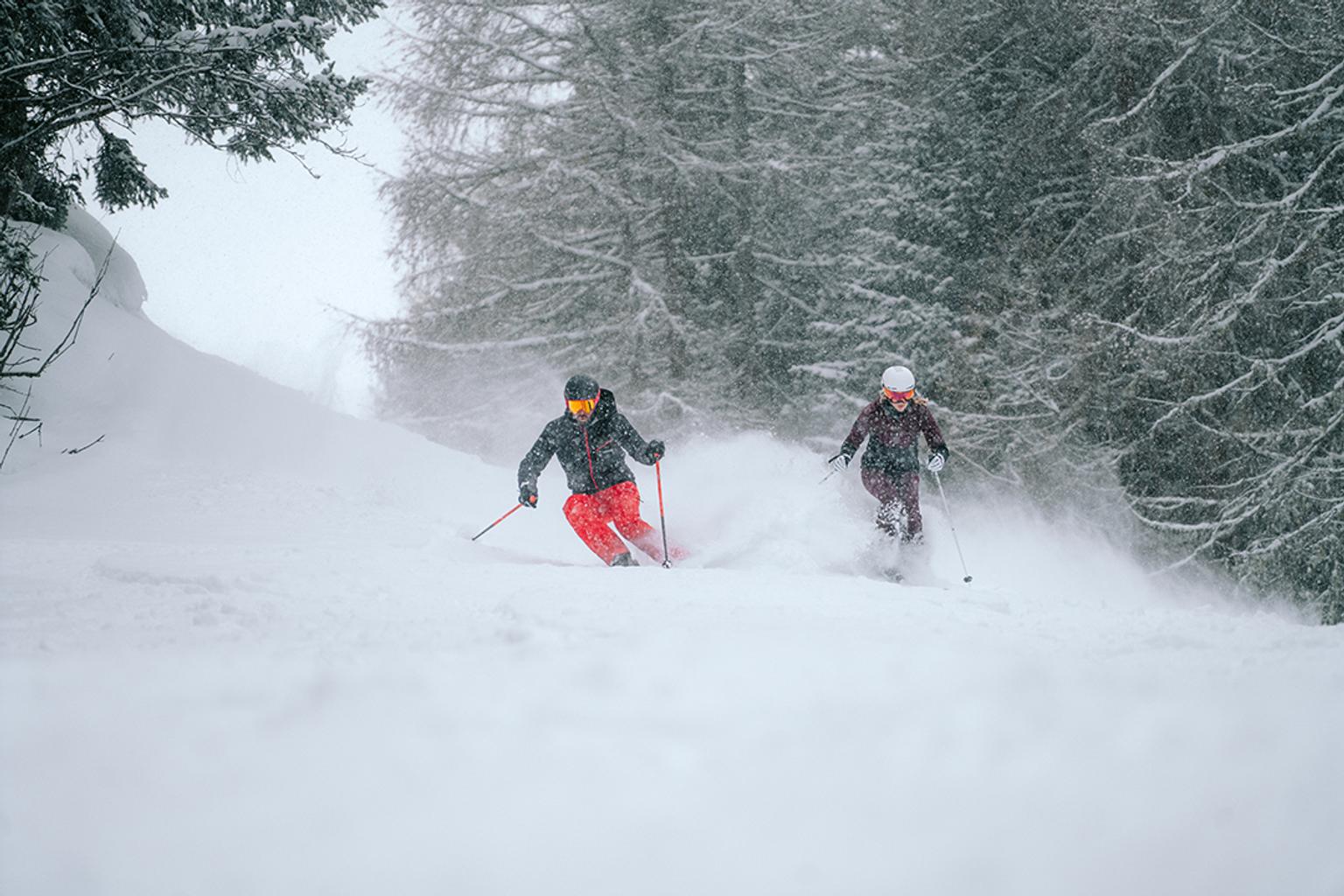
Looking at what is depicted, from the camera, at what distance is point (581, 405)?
798 cm

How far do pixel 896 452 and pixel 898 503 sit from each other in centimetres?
50

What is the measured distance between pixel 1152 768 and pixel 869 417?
6224 millimetres

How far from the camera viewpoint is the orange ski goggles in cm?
795

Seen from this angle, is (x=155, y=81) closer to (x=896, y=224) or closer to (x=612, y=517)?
(x=612, y=517)

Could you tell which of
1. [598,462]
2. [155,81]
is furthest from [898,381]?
[155,81]

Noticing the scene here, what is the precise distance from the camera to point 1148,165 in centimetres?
→ 1362

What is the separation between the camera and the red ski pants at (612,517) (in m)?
7.93

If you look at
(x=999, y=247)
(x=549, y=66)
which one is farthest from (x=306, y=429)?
(x=999, y=247)

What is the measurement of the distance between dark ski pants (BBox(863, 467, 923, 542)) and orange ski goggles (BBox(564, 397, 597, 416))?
8.59 feet

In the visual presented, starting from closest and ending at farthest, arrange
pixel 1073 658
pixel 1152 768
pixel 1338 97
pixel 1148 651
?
pixel 1152 768 < pixel 1073 658 < pixel 1148 651 < pixel 1338 97

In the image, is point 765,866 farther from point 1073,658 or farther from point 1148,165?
point 1148,165

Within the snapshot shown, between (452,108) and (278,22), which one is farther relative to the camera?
(452,108)

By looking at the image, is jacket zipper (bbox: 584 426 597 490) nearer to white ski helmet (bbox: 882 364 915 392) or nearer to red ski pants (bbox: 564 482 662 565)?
red ski pants (bbox: 564 482 662 565)

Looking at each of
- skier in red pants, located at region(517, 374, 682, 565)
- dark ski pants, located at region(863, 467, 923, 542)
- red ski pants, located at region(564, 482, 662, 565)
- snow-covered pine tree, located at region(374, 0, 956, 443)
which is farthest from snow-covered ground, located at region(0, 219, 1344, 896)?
snow-covered pine tree, located at region(374, 0, 956, 443)
